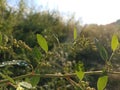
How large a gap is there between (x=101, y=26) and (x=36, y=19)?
2022 mm

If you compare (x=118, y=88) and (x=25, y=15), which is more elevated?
(x=25, y=15)

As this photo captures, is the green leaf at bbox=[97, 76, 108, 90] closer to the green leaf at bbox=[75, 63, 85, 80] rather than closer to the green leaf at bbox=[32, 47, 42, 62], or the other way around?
the green leaf at bbox=[75, 63, 85, 80]

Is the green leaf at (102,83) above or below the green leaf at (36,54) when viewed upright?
below

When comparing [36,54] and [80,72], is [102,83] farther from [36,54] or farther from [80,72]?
[36,54]

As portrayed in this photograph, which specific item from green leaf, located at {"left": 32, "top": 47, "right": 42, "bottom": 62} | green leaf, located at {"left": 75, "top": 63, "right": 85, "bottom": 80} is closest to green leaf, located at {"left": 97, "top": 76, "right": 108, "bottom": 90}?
green leaf, located at {"left": 75, "top": 63, "right": 85, "bottom": 80}

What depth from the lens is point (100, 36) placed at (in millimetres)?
7875

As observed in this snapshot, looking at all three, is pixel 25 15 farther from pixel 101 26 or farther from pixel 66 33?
pixel 101 26

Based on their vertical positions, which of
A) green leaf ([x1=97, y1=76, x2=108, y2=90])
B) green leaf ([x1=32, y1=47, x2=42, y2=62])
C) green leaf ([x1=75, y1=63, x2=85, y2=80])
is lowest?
green leaf ([x1=97, y1=76, x2=108, y2=90])

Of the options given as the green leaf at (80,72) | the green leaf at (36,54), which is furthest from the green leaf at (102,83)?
the green leaf at (36,54)

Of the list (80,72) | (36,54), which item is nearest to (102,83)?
(80,72)

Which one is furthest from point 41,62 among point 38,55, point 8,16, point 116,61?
point 116,61

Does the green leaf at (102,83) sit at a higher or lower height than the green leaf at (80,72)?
lower

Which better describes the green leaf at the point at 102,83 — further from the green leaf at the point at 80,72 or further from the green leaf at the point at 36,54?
the green leaf at the point at 36,54

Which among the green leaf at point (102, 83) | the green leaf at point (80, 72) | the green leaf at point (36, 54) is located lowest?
the green leaf at point (102, 83)
